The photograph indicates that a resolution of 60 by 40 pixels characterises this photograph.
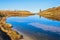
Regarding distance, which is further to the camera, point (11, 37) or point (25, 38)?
point (25, 38)

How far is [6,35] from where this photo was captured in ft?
107

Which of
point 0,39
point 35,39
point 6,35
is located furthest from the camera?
point 35,39

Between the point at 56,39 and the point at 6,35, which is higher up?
the point at 6,35

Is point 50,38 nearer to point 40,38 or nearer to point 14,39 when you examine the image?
point 40,38

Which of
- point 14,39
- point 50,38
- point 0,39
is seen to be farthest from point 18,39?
point 50,38

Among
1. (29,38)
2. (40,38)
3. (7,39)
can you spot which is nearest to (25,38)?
(29,38)

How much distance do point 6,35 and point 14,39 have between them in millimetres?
1777

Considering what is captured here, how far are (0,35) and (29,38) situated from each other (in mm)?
6804

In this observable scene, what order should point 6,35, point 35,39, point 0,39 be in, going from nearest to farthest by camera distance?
point 0,39
point 6,35
point 35,39

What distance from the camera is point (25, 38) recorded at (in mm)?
35969

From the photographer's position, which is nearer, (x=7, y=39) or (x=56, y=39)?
(x=7, y=39)

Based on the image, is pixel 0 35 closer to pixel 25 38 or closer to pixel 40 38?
pixel 25 38

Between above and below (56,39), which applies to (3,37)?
above

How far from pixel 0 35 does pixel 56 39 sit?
1184 centimetres
